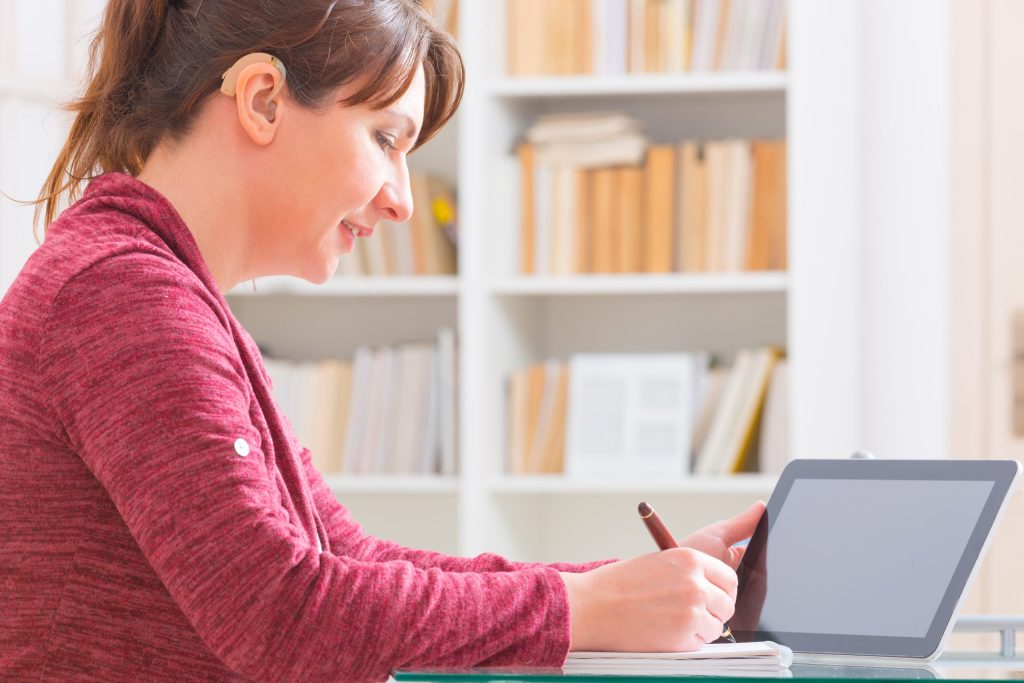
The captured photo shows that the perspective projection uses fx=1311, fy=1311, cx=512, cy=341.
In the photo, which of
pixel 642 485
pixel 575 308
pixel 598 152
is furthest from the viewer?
pixel 575 308

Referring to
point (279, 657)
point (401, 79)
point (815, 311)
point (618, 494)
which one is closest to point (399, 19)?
point (401, 79)

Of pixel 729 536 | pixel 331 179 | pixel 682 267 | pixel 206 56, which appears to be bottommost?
pixel 729 536

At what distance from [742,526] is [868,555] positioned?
0.15 meters

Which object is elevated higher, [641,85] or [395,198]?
[641,85]

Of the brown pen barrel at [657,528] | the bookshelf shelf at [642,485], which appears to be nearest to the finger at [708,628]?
the brown pen barrel at [657,528]

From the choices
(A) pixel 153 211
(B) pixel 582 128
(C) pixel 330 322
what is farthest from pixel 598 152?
(A) pixel 153 211

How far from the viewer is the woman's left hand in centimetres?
120

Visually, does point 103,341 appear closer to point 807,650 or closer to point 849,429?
point 807,650

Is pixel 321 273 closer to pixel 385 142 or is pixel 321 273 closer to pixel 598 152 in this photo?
pixel 385 142

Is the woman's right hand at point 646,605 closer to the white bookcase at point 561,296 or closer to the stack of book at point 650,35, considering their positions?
the white bookcase at point 561,296

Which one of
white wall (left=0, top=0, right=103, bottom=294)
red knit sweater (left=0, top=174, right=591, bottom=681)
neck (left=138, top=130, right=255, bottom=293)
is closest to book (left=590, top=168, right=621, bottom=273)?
white wall (left=0, top=0, right=103, bottom=294)

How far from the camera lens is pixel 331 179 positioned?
1.13 m

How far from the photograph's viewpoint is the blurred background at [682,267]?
2.77 meters

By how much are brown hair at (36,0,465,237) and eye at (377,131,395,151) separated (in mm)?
32
